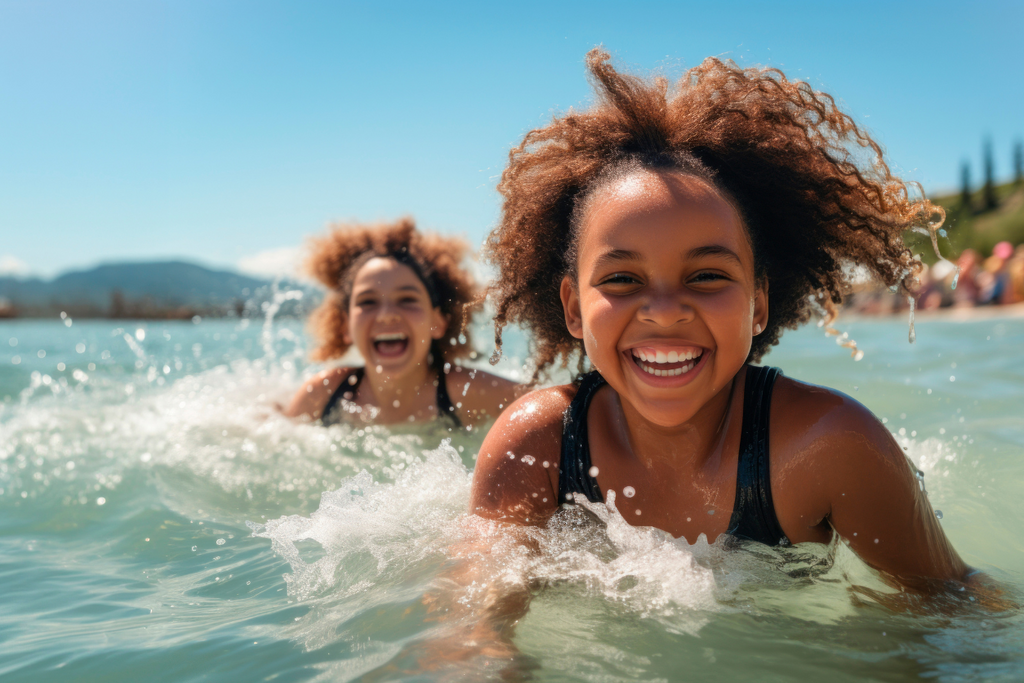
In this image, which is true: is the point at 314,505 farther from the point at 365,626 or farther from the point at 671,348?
the point at 671,348

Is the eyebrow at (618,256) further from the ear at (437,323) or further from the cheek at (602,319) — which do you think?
the ear at (437,323)

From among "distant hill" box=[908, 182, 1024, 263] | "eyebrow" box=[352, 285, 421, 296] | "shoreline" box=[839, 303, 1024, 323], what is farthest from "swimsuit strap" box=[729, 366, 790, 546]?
"distant hill" box=[908, 182, 1024, 263]

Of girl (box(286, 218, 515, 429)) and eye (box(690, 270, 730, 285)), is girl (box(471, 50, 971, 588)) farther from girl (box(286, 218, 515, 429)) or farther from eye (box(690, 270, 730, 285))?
girl (box(286, 218, 515, 429))

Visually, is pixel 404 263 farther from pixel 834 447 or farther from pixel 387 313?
pixel 834 447

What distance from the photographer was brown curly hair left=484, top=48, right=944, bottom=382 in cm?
238

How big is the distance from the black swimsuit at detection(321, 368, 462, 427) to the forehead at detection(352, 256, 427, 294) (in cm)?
62

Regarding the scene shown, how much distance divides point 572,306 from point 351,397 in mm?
2988

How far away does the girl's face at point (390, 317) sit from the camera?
4.75 m

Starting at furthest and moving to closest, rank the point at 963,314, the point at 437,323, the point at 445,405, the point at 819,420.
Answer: the point at 963,314 < the point at 437,323 < the point at 445,405 < the point at 819,420

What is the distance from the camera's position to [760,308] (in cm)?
227

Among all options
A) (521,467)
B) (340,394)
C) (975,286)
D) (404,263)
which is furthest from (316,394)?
(975,286)

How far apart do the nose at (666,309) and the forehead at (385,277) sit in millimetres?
3035

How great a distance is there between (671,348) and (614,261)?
0.29 metres

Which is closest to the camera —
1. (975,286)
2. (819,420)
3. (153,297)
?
(819,420)
